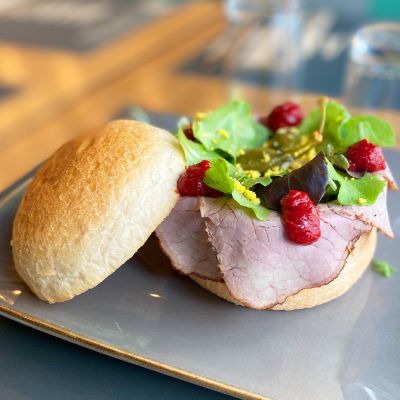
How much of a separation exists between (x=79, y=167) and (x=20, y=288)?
0.82 feet

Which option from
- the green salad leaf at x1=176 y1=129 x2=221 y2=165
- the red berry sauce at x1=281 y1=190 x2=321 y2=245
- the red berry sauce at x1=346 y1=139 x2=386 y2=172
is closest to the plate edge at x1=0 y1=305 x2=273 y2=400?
the red berry sauce at x1=281 y1=190 x2=321 y2=245

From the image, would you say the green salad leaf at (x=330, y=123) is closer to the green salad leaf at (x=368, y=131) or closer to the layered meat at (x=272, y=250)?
the green salad leaf at (x=368, y=131)

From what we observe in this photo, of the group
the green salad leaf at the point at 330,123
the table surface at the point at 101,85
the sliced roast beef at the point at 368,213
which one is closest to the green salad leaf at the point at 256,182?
the sliced roast beef at the point at 368,213

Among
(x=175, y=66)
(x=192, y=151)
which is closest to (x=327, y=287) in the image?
(x=192, y=151)

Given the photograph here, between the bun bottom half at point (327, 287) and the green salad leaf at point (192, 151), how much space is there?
0.73ft

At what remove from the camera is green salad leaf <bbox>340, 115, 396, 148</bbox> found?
119cm

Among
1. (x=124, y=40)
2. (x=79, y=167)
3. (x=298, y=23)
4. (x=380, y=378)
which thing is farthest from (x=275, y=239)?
(x=124, y=40)

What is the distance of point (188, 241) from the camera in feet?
3.42

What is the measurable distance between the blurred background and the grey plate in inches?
31.2

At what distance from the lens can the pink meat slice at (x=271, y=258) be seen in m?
0.95

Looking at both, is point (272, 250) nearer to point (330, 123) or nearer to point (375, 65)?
point (330, 123)

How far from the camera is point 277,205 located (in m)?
0.99

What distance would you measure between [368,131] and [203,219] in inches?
17.3

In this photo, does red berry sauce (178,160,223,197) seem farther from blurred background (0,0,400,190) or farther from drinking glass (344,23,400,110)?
drinking glass (344,23,400,110)
